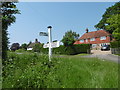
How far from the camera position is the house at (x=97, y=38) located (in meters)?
41.7

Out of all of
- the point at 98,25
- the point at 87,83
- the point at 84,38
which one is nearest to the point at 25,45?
the point at 84,38

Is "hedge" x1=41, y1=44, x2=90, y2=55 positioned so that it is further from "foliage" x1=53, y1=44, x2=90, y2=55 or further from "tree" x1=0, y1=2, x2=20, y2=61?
"tree" x1=0, y1=2, x2=20, y2=61

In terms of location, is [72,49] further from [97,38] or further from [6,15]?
[97,38]

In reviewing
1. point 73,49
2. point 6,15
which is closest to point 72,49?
point 73,49

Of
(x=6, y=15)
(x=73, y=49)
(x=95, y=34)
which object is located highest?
(x=95, y=34)

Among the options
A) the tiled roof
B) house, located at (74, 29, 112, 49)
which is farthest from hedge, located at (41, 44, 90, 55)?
the tiled roof

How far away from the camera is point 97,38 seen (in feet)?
146

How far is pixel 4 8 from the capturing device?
6879 mm

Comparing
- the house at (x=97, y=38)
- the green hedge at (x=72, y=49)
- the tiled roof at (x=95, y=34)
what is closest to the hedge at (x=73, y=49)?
the green hedge at (x=72, y=49)

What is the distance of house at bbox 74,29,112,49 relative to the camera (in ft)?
137

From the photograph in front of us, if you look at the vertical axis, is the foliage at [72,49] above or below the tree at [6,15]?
below

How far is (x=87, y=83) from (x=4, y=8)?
250 inches

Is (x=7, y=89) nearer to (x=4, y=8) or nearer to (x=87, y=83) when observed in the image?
(x=87, y=83)

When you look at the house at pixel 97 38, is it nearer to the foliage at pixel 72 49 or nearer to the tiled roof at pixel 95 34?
the tiled roof at pixel 95 34
